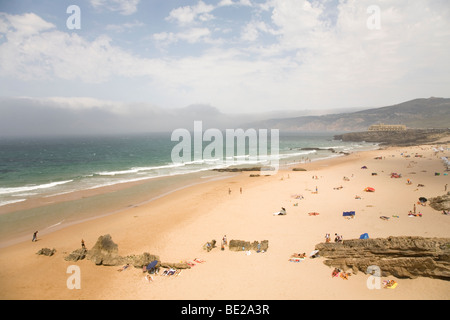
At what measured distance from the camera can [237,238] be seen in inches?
646

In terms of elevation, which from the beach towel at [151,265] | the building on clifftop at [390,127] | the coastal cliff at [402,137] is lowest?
the beach towel at [151,265]

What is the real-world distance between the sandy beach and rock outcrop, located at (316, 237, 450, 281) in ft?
1.20

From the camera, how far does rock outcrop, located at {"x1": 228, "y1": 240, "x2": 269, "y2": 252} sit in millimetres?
14341

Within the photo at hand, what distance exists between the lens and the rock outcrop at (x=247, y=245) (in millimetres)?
14341

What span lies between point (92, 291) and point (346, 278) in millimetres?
11812

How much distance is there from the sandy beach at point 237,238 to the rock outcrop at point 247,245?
1.30ft

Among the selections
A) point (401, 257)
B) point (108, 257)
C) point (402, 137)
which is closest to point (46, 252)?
point (108, 257)

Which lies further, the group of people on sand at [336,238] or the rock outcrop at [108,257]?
the group of people on sand at [336,238]

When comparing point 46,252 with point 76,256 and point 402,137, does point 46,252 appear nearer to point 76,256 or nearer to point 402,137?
point 76,256

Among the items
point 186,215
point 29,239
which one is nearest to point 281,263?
point 186,215

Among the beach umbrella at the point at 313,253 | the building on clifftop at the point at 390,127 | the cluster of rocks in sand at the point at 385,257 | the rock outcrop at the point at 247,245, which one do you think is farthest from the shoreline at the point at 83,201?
the building on clifftop at the point at 390,127

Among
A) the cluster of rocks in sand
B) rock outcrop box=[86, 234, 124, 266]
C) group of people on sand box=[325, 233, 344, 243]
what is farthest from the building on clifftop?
rock outcrop box=[86, 234, 124, 266]

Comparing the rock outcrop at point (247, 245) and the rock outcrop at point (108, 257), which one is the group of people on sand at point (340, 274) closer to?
the rock outcrop at point (247, 245)

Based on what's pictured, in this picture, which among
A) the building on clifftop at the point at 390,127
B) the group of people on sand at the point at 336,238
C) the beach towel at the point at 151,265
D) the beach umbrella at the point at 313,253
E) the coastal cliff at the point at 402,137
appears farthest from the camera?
the building on clifftop at the point at 390,127
